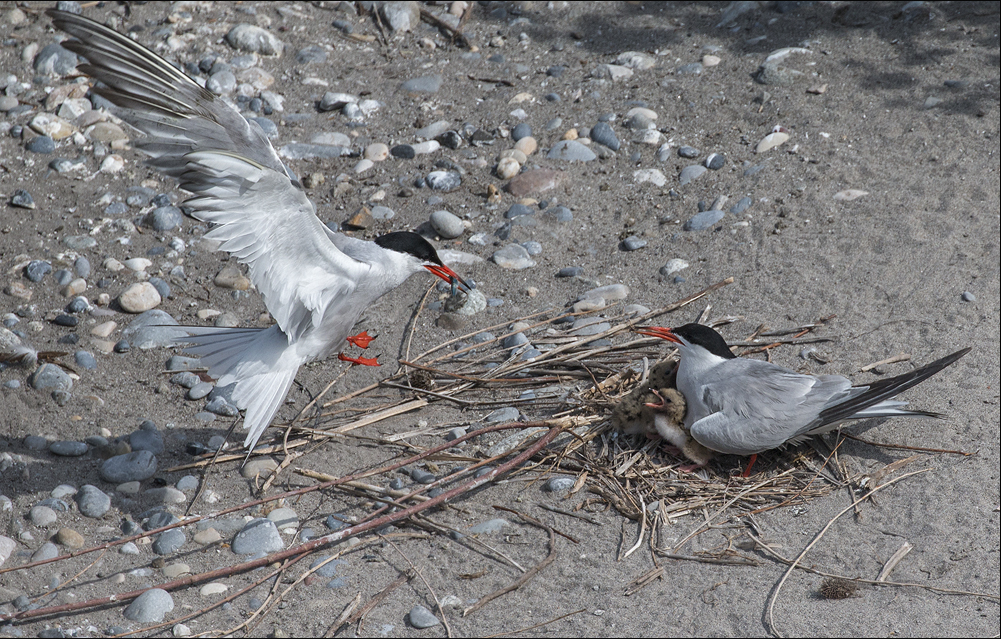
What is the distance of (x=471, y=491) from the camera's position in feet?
11.4

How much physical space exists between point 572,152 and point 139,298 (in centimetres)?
265

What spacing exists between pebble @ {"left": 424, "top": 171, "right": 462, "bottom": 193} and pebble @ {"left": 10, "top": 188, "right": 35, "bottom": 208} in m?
2.28

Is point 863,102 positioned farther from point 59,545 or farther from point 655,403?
point 59,545

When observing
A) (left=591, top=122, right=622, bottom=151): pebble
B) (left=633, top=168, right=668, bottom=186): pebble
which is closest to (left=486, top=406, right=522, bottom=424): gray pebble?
(left=633, top=168, right=668, bottom=186): pebble

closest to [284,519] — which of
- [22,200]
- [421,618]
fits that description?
[421,618]

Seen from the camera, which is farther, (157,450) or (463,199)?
(463,199)

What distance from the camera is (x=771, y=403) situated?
3357mm

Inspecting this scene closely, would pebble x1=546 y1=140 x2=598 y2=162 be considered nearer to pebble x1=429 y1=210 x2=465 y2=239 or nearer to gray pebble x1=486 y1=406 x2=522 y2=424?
pebble x1=429 y1=210 x2=465 y2=239

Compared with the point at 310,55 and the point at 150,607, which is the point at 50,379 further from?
the point at 310,55

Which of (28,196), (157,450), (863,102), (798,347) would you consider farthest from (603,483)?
(28,196)

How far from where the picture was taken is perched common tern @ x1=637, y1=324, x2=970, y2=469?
3.24m

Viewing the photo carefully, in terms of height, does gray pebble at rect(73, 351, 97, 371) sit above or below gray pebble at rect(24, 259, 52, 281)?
below

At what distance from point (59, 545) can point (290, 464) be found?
895 mm

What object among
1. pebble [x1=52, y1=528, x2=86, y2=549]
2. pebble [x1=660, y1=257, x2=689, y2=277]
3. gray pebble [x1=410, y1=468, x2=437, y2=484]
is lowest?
gray pebble [x1=410, y1=468, x2=437, y2=484]
